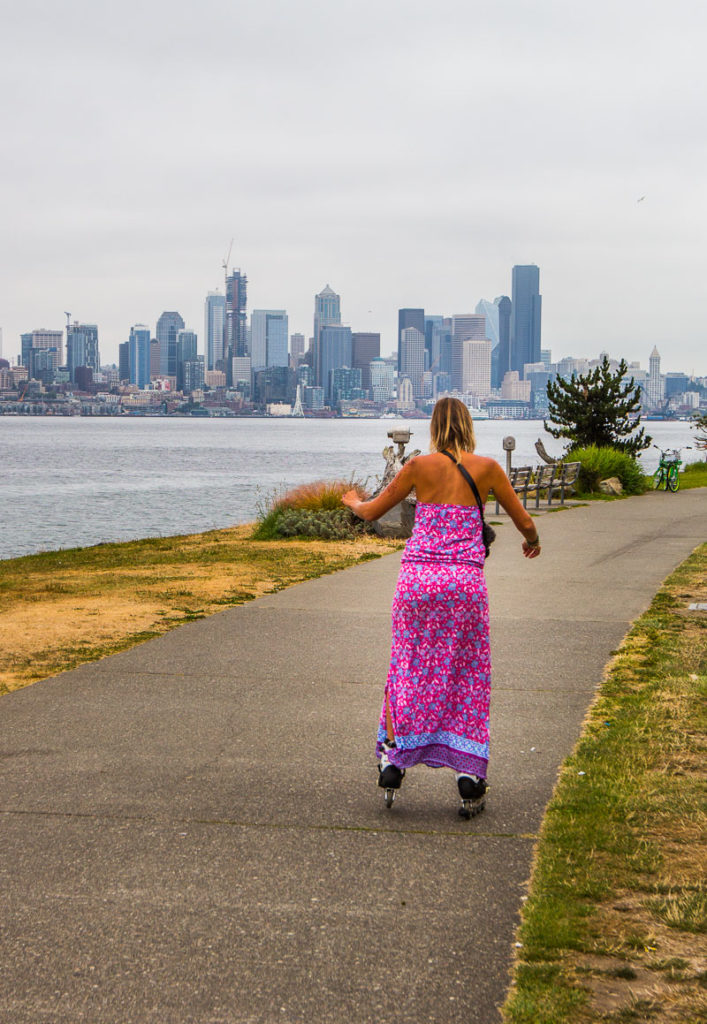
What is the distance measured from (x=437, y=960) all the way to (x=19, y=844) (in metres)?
1.82

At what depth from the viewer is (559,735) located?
19.8 ft

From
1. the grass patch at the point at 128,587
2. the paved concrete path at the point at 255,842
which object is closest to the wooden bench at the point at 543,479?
the grass patch at the point at 128,587

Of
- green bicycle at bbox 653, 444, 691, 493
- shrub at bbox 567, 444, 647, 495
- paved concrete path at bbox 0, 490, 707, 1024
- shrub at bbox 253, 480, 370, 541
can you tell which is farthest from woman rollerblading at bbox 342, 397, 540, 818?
green bicycle at bbox 653, 444, 691, 493

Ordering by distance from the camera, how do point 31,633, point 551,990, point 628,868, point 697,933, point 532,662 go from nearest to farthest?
point 551,990 → point 697,933 → point 628,868 → point 532,662 → point 31,633

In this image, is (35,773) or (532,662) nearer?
(35,773)

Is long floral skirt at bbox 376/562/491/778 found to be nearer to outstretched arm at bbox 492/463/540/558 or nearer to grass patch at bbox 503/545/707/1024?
outstretched arm at bbox 492/463/540/558

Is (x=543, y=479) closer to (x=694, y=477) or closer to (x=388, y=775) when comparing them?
(x=694, y=477)

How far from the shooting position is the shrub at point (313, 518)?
1828 centimetres

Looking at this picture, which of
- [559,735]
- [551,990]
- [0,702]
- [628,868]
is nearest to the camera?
[551,990]

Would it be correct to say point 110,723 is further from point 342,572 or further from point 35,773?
point 342,572

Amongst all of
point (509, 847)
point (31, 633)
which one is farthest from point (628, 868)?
point (31, 633)

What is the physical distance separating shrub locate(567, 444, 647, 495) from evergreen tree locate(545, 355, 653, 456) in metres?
5.14

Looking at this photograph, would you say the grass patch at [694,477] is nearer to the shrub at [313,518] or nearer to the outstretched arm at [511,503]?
the shrub at [313,518]

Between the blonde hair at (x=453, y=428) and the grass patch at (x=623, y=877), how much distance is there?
1.58 meters
